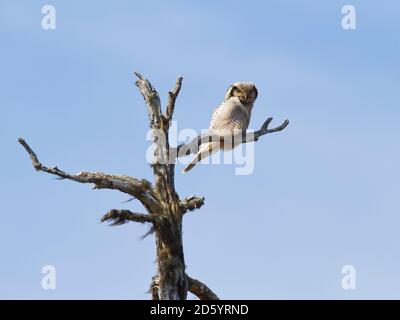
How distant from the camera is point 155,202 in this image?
72.9 feet

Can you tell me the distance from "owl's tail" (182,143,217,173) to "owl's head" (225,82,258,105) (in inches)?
115

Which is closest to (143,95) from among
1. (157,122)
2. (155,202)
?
(157,122)

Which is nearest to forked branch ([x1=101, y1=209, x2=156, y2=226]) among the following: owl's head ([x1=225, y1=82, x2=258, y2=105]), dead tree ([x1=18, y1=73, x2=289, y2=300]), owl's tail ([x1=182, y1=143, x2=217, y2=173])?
Answer: dead tree ([x1=18, y1=73, x2=289, y2=300])

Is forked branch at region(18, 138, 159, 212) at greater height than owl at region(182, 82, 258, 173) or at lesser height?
lesser

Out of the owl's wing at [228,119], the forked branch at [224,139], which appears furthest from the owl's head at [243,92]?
the forked branch at [224,139]

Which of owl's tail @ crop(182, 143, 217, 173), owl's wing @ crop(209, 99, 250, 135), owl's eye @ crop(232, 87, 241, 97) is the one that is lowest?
owl's tail @ crop(182, 143, 217, 173)

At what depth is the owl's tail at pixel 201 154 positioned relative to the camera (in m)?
24.7

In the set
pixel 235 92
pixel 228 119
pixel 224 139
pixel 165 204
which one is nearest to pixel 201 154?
pixel 224 139

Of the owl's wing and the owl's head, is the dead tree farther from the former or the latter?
the owl's head

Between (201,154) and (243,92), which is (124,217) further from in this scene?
(243,92)

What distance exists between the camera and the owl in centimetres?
2511
